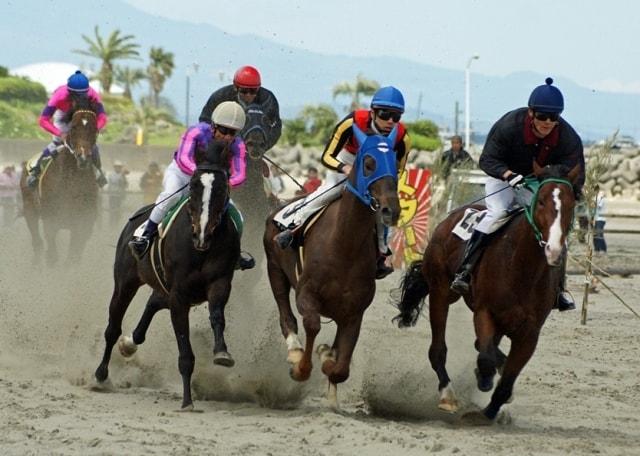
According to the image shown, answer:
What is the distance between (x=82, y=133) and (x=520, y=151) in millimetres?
6850

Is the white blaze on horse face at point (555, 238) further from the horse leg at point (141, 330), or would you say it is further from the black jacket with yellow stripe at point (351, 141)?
the horse leg at point (141, 330)

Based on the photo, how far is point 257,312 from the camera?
13.1 metres

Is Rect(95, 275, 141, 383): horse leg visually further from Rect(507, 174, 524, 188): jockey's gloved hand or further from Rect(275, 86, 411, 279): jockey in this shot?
Rect(507, 174, 524, 188): jockey's gloved hand

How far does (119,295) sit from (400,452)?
13.3 ft

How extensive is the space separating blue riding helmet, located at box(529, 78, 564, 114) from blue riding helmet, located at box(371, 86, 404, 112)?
1.02 m

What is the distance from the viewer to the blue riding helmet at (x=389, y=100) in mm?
9945

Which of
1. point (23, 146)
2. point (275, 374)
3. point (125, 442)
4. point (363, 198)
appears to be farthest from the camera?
point (23, 146)

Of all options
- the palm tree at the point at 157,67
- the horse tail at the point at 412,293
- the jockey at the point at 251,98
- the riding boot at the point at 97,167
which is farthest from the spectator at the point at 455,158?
the palm tree at the point at 157,67

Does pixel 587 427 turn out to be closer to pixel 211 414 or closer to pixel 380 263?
pixel 380 263

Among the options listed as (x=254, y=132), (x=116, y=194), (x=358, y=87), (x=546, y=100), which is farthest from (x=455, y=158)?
(x=358, y=87)

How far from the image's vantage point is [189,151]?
10641mm

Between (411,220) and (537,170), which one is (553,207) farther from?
(411,220)

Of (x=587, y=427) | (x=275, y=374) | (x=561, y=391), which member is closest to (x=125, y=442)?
(x=275, y=374)

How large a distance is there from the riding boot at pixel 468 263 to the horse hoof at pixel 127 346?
123 inches
